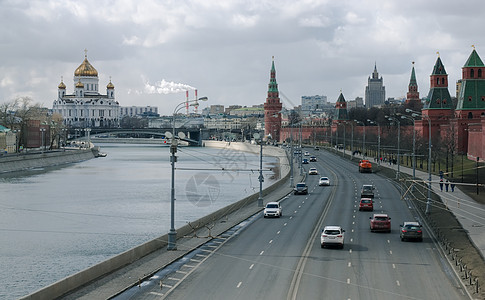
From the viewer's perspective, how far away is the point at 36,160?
353ft

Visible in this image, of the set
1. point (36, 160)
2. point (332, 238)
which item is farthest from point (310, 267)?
point (36, 160)

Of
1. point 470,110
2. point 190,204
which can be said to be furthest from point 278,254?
point 470,110

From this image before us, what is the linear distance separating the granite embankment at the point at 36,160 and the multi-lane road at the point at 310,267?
62.3 metres

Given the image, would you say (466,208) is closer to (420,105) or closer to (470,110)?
(470,110)

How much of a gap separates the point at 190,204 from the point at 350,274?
119 ft

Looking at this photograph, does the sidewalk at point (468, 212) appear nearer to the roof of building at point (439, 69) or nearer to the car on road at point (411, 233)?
the car on road at point (411, 233)

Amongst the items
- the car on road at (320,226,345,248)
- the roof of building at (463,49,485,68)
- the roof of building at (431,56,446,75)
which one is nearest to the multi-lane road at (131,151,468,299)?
the car on road at (320,226,345,248)

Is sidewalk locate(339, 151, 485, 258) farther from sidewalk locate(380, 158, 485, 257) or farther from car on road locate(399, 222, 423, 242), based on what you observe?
car on road locate(399, 222, 423, 242)

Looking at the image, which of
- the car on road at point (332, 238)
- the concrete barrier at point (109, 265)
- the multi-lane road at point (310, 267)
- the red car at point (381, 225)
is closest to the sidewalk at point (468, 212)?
the multi-lane road at point (310, 267)

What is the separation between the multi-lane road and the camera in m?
22.5

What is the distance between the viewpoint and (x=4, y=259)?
1406 inches

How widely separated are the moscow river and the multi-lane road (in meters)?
7.32

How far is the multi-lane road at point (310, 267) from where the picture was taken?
22500 millimetres

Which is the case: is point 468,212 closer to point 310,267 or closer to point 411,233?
point 411,233
